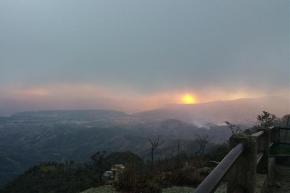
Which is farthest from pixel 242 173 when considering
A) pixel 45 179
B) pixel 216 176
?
pixel 45 179

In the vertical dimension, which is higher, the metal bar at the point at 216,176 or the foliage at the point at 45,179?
the metal bar at the point at 216,176

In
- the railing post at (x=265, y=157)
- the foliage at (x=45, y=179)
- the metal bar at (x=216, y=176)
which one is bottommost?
the foliage at (x=45, y=179)

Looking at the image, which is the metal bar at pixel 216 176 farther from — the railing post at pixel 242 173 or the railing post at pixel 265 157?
the railing post at pixel 265 157

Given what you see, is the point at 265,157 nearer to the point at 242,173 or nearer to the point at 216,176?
the point at 242,173

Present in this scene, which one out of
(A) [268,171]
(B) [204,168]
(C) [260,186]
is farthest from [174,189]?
(C) [260,186]

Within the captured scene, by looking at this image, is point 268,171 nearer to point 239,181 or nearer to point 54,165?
point 239,181

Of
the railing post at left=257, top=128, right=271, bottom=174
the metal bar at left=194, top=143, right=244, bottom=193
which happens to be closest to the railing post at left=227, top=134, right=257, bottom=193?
the metal bar at left=194, top=143, right=244, bottom=193

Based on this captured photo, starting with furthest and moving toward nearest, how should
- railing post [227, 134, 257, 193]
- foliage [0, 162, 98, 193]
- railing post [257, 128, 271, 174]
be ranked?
foliage [0, 162, 98, 193]
railing post [257, 128, 271, 174]
railing post [227, 134, 257, 193]

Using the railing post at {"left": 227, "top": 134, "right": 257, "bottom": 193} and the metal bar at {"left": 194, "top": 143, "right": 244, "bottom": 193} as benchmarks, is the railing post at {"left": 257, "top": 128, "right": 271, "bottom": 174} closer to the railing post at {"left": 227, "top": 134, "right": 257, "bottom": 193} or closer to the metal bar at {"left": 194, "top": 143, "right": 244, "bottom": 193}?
the railing post at {"left": 227, "top": 134, "right": 257, "bottom": 193}

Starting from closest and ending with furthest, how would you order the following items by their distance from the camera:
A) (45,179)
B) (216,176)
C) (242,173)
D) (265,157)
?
(216,176) → (242,173) → (265,157) → (45,179)

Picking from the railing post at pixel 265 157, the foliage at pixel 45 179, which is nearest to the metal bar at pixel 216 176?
the railing post at pixel 265 157

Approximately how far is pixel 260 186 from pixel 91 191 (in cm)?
721

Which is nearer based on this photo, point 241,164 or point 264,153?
point 241,164

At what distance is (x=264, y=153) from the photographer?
881 cm
